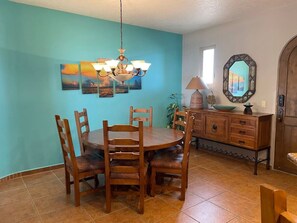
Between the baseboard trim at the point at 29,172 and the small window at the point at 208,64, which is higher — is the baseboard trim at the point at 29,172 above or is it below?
below

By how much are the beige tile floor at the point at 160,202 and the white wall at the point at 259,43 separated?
102cm

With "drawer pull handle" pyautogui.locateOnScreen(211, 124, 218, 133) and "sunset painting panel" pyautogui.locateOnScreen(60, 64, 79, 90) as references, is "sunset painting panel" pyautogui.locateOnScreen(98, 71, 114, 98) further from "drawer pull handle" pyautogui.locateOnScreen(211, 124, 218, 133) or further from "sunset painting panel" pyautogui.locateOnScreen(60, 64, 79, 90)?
"drawer pull handle" pyautogui.locateOnScreen(211, 124, 218, 133)

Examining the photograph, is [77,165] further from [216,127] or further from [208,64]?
[208,64]

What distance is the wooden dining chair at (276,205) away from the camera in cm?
71

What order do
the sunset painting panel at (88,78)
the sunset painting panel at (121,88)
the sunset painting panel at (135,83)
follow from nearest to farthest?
the sunset painting panel at (88,78) → the sunset painting panel at (121,88) → the sunset painting panel at (135,83)

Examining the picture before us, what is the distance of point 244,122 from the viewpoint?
12.0ft

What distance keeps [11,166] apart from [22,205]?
0.98 m

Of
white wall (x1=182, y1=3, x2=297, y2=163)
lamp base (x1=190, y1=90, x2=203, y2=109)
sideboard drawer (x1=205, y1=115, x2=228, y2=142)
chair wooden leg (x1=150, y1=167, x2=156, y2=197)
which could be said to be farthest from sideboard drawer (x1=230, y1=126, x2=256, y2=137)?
chair wooden leg (x1=150, y1=167, x2=156, y2=197)

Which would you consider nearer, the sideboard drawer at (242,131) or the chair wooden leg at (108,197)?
the chair wooden leg at (108,197)

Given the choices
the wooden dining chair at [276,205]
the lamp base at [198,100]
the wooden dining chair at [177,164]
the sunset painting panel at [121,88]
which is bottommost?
the wooden dining chair at [177,164]

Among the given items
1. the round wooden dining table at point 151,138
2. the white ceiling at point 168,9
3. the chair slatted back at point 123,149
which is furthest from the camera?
the white ceiling at point 168,9

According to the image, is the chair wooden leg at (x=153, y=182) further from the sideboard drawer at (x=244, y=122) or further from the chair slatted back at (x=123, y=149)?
the sideboard drawer at (x=244, y=122)

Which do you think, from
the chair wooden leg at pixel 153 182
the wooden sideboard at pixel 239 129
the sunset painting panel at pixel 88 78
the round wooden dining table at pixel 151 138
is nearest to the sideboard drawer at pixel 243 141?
the wooden sideboard at pixel 239 129

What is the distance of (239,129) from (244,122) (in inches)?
5.9
